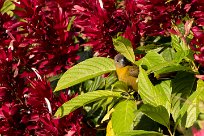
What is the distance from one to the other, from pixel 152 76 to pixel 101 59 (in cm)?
17

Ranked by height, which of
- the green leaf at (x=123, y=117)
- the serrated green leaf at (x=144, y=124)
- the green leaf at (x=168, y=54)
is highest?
the green leaf at (x=168, y=54)

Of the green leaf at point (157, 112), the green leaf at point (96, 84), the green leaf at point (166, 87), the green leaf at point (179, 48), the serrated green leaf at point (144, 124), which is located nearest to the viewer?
the green leaf at point (157, 112)

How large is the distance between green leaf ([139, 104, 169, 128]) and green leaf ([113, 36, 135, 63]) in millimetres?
225

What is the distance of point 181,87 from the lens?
3.89 feet

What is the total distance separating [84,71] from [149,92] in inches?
9.5

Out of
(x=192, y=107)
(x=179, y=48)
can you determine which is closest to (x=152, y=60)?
(x=179, y=48)

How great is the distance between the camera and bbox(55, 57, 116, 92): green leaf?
3.87 feet

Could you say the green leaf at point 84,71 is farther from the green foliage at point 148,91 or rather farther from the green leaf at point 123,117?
the green leaf at point 123,117

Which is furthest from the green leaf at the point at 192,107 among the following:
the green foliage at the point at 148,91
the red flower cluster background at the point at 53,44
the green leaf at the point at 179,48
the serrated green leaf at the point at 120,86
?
the red flower cluster background at the point at 53,44

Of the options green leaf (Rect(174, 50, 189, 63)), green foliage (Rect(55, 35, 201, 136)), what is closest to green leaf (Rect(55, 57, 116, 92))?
green foliage (Rect(55, 35, 201, 136))

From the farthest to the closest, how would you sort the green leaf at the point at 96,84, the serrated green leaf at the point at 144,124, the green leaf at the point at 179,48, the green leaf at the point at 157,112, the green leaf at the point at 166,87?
the green leaf at the point at 96,84
the serrated green leaf at the point at 144,124
the green leaf at the point at 166,87
the green leaf at the point at 179,48
the green leaf at the point at 157,112

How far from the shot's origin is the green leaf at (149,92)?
3.43 feet

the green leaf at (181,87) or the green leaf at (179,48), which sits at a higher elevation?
the green leaf at (179,48)

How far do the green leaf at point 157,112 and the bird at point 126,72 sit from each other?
223 millimetres
